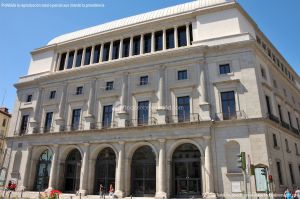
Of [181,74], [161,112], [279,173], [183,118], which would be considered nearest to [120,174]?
[161,112]

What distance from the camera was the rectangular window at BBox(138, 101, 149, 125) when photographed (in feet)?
91.6

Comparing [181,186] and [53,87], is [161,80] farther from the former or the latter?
[53,87]

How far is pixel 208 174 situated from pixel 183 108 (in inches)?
286

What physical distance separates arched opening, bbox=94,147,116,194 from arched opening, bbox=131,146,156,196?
8.26ft

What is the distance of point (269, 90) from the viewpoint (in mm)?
27781

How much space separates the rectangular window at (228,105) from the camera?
24.6 m

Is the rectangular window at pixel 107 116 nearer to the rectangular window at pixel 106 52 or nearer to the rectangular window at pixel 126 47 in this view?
the rectangular window at pixel 106 52

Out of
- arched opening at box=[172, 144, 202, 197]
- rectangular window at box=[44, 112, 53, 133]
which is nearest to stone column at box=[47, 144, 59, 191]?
rectangular window at box=[44, 112, 53, 133]

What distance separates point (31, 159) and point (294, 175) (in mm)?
31970

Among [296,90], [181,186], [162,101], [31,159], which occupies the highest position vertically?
[296,90]

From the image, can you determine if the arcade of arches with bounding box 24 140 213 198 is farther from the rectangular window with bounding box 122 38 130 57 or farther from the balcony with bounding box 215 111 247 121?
the rectangular window with bounding box 122 38 130 57

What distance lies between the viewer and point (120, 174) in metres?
26.1

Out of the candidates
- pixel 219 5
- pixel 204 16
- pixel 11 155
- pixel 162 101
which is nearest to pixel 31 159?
pixel 11 155

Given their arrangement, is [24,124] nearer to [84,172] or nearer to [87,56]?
[87,56]
